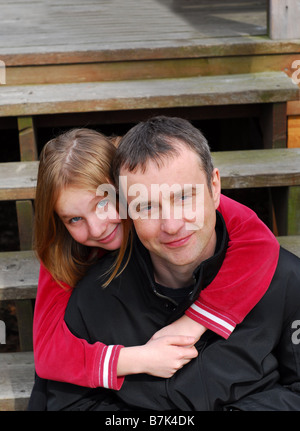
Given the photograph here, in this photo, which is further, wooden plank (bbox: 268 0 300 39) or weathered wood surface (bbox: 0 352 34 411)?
wooden plank (bbox: 268 0 300 39)

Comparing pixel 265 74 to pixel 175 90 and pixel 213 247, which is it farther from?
pixel 213 247

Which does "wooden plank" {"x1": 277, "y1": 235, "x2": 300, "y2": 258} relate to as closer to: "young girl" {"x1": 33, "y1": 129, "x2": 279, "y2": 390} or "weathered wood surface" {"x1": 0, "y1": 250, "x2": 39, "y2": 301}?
"young girl" {"x1": 33, "y1": 129, "x2": 279, "y2": 390}

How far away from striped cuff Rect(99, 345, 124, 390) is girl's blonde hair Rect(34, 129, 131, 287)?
0.21 m

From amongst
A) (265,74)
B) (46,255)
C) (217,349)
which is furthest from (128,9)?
(217,349)

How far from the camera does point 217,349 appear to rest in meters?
1.71

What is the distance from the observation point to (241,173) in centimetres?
244

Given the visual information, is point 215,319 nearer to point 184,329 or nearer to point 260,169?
point 184,329

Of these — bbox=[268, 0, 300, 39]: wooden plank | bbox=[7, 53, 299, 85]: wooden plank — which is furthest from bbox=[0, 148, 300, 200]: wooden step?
bbox=[268, 0, 300, 39]: wooden plank

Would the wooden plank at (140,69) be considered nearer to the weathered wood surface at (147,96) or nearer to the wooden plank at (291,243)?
the weathered wood surface at (147,96)

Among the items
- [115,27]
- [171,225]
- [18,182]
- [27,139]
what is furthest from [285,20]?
[171,225]

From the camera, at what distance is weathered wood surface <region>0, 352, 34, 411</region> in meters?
2.02

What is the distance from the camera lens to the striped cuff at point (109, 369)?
164 centimetres

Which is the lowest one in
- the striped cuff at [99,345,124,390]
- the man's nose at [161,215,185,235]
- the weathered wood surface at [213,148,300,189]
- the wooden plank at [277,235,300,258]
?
the wooden plank at [277,235,300,258]

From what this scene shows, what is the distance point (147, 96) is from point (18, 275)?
0.95m
